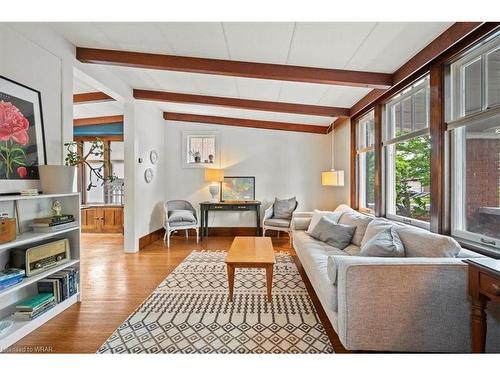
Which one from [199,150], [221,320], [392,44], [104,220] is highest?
[392,44]

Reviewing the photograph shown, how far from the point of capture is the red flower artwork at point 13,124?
2127mm

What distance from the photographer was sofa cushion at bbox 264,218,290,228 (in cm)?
534

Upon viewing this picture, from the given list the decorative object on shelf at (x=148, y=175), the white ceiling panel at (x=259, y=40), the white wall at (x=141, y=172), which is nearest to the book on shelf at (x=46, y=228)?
the white wall at (x=141, y=172)

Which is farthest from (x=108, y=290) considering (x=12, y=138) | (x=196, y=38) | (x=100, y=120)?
(x=100, y=120)

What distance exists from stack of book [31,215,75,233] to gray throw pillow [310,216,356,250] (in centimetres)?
283

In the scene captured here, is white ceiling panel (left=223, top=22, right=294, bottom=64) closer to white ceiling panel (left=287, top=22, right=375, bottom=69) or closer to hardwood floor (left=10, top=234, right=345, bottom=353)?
white ceiling panel (left=287, top=22, right=375, bottom=69)

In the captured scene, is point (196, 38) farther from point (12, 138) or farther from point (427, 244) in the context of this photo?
point (427, 244)

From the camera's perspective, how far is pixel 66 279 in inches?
102

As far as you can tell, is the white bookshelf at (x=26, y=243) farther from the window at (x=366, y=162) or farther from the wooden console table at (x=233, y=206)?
the window at (x=366, y=162)

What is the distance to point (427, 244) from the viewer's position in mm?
2160

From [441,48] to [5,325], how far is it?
4.15 metres

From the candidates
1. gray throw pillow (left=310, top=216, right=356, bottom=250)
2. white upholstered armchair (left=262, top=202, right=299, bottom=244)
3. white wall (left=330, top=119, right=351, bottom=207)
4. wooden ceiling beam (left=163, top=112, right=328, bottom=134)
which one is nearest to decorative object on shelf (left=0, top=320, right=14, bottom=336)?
gray throw pillow (left=310, top=216, right=356, bottom=250)

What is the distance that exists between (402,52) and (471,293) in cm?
221
